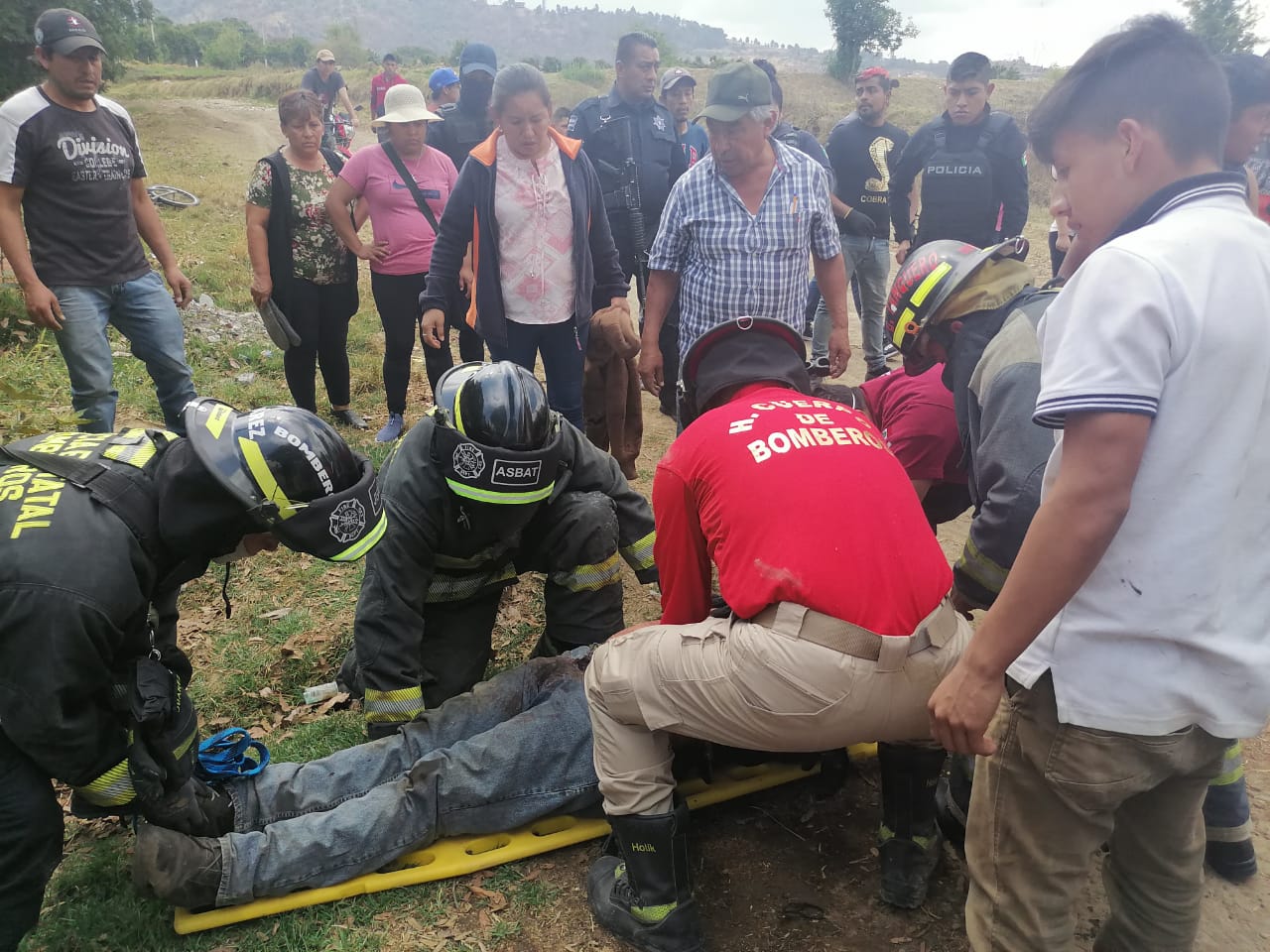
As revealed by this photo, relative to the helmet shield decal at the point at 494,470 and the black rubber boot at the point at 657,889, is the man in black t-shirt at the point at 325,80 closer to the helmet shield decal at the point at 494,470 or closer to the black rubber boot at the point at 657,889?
the helmet shield decal at the point at 494,470

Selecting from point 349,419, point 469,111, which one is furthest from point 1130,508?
point 469,111

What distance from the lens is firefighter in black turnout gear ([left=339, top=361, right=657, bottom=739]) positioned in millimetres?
2926

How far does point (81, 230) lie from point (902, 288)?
4.08 meters

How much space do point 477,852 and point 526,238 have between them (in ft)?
9.75

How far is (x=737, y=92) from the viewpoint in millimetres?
4094

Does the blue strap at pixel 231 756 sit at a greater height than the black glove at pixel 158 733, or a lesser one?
lesser

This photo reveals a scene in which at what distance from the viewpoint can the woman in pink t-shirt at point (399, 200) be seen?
5.30 m

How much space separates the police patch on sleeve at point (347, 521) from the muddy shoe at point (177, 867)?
99cm

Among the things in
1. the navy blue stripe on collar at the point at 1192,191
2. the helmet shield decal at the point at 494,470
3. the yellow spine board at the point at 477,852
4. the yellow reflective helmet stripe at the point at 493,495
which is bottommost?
the yellow spine board at the point at 477,852

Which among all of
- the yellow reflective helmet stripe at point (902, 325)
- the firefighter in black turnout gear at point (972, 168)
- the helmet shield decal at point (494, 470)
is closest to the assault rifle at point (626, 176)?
the firefighter in black turnout gear at point (972, 168)

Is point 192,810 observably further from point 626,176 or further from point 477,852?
point 626,176

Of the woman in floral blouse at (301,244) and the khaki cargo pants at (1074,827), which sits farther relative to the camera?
the woman in floral blouse at (301,244)

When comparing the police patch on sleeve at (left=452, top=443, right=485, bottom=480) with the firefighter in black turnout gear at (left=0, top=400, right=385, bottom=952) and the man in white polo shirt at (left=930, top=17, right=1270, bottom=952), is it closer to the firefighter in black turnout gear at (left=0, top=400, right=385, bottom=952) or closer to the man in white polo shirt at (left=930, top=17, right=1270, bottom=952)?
the firefighter in black turnout gear at (left=0, top=400, right=385, bottom=952)

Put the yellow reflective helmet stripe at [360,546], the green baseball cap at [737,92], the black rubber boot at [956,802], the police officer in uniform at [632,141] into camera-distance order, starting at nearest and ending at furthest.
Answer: the yellow reflective helmet stripe at [360,546], the black rubber boot at [956,802], the green baseball cap at [737,92], the police officer in uniform at [632,141]
